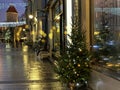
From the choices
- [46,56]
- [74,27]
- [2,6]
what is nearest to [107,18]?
[74,27]

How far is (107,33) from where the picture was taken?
1002 centimetres

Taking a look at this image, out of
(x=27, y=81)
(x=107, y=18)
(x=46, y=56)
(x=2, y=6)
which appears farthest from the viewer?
(x=2, y=6)

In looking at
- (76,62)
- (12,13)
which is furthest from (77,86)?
(12,13)

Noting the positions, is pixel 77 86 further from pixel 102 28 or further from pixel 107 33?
pixel 107 33

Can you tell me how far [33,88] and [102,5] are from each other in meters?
3.22

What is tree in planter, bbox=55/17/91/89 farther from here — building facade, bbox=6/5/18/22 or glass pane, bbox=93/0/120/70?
building facade, bbox=6/5/18/22

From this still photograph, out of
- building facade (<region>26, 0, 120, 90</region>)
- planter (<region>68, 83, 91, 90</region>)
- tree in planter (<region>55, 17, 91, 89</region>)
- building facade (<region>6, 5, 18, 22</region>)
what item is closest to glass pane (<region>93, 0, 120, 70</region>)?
building facade (<region>26, 0, 120, 90</region>)

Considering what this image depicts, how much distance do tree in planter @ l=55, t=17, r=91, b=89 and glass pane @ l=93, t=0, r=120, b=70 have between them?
1.31 feet

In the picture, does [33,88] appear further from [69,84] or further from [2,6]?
[2,6]

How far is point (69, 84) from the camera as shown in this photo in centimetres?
1120

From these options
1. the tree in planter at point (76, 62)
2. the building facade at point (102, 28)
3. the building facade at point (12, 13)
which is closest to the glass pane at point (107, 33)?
the building facade at point (102, 28)

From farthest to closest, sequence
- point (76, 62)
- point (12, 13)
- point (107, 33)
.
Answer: point (12, 13)
point (76, 62)
point (107, 33)

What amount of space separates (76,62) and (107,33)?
1.41 metres

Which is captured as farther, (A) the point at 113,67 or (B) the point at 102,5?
(B) the point at 102,5
